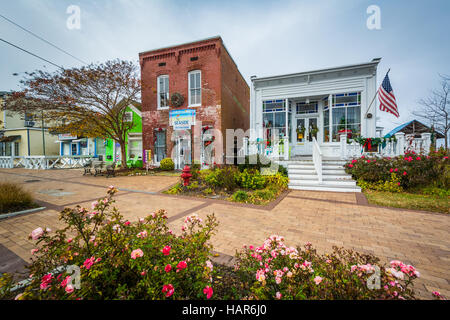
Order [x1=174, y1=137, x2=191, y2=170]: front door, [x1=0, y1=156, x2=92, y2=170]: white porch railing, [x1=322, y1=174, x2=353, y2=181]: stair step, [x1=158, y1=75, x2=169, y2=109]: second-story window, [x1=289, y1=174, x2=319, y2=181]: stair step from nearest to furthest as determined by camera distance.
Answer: [x1=322, y1=174, x2=353, y2=181]: stair step → [x1=289, y1=174, x2=319, y2=181]: stair step → [x1=174, y1=137, x2=191, y2=170]: front door → [x1=158, y1=75, x2=169, y2=109]: second-story window → [x1=0, y1=156, x2=92, y2=170]: white porch railing

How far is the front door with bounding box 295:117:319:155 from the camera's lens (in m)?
11.1

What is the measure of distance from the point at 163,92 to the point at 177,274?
47.1 feet

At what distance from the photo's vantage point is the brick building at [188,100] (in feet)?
40.7

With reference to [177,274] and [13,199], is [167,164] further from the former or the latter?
[177,274]

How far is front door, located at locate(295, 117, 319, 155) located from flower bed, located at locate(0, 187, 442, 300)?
1023cm

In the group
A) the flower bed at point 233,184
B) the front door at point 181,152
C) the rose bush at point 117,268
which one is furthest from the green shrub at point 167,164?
the rose bush at point 117,268

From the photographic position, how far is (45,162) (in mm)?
16609

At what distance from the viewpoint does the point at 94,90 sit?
1148cm

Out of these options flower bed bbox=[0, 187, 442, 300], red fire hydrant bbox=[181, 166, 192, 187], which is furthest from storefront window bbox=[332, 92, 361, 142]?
flower bed bbox=[0, 187, 442, 300]

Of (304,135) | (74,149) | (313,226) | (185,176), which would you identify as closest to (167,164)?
(185,176)

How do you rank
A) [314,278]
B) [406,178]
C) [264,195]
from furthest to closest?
[406,178]
[264,195]
[314,278]

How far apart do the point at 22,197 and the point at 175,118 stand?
9515mm

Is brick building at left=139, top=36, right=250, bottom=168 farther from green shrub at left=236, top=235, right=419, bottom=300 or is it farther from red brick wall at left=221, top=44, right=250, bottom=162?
green shrub at left=236, top=235, right=419, bottom=300

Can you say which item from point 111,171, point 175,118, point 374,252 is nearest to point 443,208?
point 374,252
